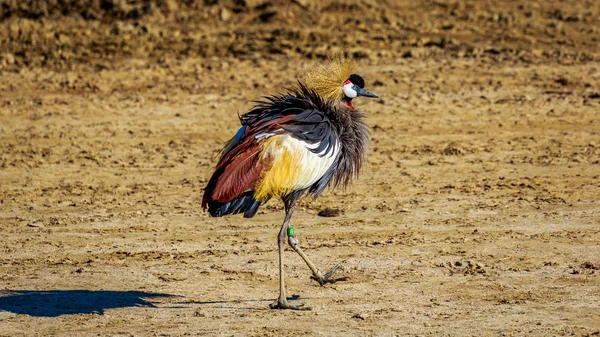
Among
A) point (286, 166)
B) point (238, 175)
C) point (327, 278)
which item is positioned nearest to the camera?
point (238, 175)

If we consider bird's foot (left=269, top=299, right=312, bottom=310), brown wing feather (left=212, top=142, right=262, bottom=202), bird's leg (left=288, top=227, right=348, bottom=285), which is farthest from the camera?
bird's leg (left=288, top=227, right=348, bottom=285)

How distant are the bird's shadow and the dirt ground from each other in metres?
0.02

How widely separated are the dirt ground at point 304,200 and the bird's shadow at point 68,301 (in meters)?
0.02

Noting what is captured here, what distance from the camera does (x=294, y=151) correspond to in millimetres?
7070

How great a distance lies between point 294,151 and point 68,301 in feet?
6.57

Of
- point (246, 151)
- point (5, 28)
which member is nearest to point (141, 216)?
point (246, 151)

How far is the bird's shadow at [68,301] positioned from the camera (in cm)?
741

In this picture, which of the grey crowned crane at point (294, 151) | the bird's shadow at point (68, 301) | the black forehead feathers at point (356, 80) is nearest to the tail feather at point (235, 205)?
the grey crowned crane at point (294, 151)

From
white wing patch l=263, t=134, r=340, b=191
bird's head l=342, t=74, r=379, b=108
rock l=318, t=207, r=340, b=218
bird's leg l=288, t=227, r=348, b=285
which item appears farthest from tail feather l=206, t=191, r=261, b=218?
rock l=318, t=207, r=340, b=218

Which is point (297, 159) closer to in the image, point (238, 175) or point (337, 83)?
point (238, 175)

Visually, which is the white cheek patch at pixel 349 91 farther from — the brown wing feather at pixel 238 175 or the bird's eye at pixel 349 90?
the brown wing feather at pixel 238 175

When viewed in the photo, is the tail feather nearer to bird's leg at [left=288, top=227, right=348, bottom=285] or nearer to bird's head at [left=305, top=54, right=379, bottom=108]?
bird's leg at [left=288, top=227, right=348, bottom=285]

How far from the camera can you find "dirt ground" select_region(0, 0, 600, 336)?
7.38m

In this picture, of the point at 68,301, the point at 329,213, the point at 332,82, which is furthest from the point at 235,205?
the point at 329,213
